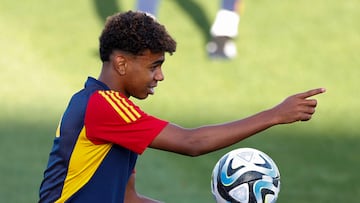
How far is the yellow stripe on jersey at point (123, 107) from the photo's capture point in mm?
4848

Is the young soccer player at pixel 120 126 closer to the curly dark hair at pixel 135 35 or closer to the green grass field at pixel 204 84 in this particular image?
the curly dark hair at pixel 135 35

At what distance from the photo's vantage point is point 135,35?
495 cm

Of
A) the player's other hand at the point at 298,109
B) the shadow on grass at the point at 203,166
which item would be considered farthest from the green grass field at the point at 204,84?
the player's other hand at the point at 298,109

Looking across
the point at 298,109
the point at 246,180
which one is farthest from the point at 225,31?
the point at 298,109

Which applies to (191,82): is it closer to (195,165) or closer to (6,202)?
(195,165)

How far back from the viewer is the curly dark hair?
16.2ft

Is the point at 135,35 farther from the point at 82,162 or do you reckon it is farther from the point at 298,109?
the point at 298,109

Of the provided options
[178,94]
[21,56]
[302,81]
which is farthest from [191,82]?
[21,56]

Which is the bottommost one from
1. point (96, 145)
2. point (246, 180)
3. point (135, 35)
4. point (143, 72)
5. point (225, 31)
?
point (246, 180)

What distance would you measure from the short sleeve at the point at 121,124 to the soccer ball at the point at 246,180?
67 cm

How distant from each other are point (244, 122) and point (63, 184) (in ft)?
3.20

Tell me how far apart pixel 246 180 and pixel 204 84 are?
5413 mm

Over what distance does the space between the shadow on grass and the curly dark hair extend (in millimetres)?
3286

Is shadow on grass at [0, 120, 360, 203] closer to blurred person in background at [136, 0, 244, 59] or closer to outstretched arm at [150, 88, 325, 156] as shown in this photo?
blurred person in background at [136, 0, 244, 59]
